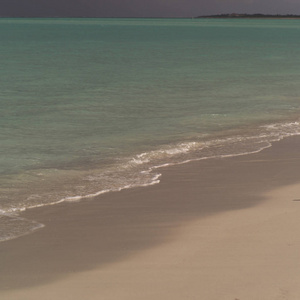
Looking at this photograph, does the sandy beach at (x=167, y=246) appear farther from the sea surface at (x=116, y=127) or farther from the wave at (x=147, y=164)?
the sea surface at (x=116, y=127)

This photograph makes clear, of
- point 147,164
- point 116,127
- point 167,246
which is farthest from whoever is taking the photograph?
point 116,127

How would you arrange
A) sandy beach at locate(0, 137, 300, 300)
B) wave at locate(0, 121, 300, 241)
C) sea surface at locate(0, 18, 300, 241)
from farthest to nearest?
sea surface at locate(0, 18, 300, 241) < wave at locate(0, 121, 300, 241) < sandy beach at locate(0, 137, 300, 300)

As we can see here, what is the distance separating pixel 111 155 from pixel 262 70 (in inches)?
773

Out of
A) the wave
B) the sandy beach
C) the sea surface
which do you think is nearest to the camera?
the sandy beach

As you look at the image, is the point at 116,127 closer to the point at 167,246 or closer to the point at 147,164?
the point at 147,164

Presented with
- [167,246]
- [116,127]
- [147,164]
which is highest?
[167,246]

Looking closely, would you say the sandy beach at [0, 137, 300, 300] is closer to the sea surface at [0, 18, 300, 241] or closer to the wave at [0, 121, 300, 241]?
the wave at [0, 121, 300, 241]

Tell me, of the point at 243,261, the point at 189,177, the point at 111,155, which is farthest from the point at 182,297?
the point at 111,155

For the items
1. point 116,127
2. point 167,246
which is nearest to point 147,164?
point 116,127

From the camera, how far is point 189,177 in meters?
7.95

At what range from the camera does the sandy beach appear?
4480 millimetres

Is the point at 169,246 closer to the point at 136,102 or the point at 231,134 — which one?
the point at 231,134

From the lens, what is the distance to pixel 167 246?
533 cm

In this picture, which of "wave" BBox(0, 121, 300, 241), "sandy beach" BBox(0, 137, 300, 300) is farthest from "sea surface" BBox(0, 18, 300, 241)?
"sandy beach" BBox(0, 137, 300, 300)
